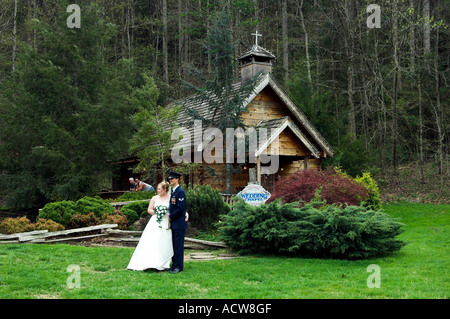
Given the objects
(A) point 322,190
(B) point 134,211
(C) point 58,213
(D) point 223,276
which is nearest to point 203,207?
(B) point 134,211

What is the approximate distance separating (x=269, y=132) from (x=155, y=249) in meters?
10.7

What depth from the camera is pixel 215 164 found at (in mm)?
20516

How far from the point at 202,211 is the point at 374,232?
631cm

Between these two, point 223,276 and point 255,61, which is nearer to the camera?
point 223,276

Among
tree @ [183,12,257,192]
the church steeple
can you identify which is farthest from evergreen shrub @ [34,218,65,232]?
the church steeple

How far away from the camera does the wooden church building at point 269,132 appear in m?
19.4

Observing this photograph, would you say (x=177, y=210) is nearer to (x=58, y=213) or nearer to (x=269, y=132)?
(x=58, y=213)

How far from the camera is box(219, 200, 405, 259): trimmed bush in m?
10.2

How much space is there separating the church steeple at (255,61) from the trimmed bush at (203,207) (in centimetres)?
866

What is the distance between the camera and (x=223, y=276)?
27.9 feet

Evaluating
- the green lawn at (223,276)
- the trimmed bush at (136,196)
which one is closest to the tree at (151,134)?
the trimmed bush at (136,196)

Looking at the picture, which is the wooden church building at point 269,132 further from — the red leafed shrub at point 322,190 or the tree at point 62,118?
the red leafed shrub at point 322,190

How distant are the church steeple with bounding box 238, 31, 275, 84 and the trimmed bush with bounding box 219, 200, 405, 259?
11868 millimetres
